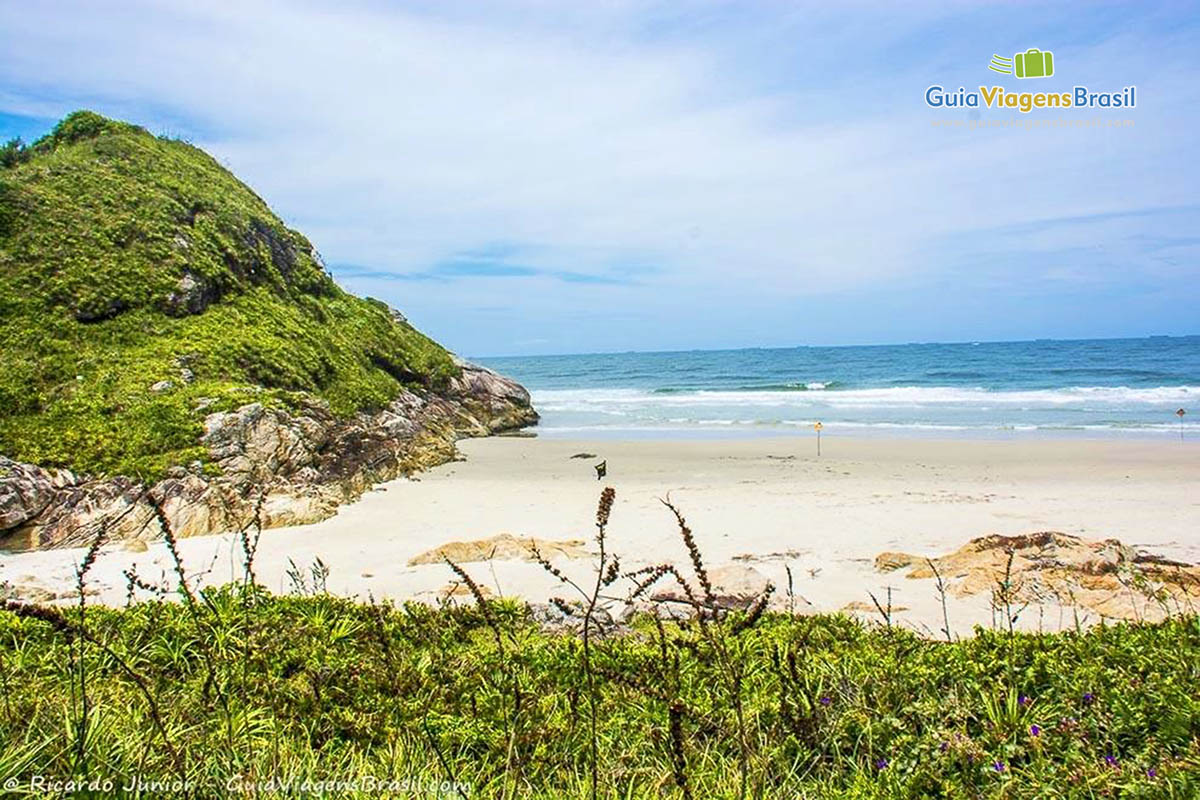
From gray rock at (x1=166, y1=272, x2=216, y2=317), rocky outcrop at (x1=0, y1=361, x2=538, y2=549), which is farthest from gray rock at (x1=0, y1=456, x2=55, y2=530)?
gray rock at (x1=166, y1=272, x2=216, y2=317)

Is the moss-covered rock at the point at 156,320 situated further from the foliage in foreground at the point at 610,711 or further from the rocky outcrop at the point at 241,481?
the foliage in foreground at the point at 610,711

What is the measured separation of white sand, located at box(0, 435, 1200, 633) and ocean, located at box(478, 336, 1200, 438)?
7.04 metres

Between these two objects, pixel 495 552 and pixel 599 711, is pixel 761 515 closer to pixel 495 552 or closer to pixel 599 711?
pixel 495 552

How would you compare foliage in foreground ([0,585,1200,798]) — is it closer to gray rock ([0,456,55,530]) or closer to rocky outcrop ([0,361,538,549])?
rocky outcrop ([0,361,538,549])

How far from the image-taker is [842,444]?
21.8 metres

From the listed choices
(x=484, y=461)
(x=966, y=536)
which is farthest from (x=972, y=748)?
(x=484, y=461)

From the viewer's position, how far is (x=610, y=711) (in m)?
4.05

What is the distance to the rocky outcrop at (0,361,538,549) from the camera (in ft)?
33.6

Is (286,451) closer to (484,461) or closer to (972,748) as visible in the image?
(484,461)

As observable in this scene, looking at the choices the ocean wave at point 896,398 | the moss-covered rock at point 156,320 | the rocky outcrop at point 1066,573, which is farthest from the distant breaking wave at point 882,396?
the rocky outcrop at point 1066,573

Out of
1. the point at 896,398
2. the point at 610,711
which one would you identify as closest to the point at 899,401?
the point at 896,398

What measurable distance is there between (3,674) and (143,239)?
16.1 meters

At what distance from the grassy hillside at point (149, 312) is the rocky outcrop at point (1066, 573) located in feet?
35.7

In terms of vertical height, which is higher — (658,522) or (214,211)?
(214,211)
